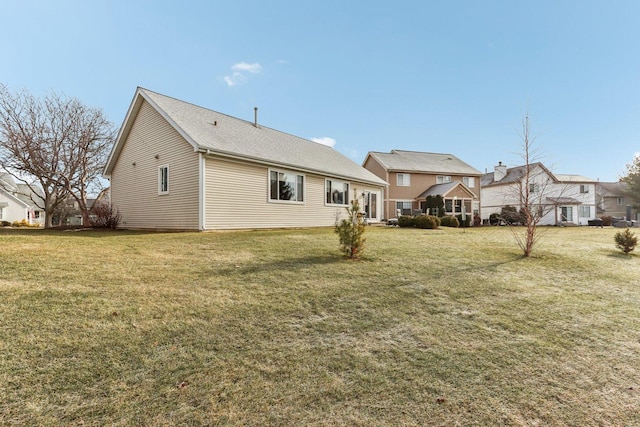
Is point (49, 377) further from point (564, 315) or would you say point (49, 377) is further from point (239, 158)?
point (239, 158)

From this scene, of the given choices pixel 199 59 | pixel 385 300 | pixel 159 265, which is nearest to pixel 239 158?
pixel 199 59

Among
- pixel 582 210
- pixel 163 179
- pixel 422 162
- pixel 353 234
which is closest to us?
pixel 353 234

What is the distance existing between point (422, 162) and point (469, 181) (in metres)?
6.12

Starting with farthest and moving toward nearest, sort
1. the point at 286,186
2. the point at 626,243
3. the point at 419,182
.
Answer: the point at 419,182
the point at 286,186
the point at 626,243

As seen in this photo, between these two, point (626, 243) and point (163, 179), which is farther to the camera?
point (163, 179)

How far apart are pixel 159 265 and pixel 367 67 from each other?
1525 cm

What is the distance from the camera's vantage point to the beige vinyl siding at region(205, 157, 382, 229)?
12.6 m

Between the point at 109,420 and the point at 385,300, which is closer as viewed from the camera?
the point at 109,420

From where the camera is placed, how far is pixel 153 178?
48.2ft

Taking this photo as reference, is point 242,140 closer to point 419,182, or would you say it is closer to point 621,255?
point 621,255

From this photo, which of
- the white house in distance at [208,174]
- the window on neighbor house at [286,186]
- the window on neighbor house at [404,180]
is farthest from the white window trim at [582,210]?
the window on neighbor house at [286,186]

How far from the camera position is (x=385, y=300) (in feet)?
15.5

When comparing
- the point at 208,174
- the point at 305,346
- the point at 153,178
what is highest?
the point at 153,178

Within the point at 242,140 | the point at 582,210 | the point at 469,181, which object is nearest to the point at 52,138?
the point at 242,140
